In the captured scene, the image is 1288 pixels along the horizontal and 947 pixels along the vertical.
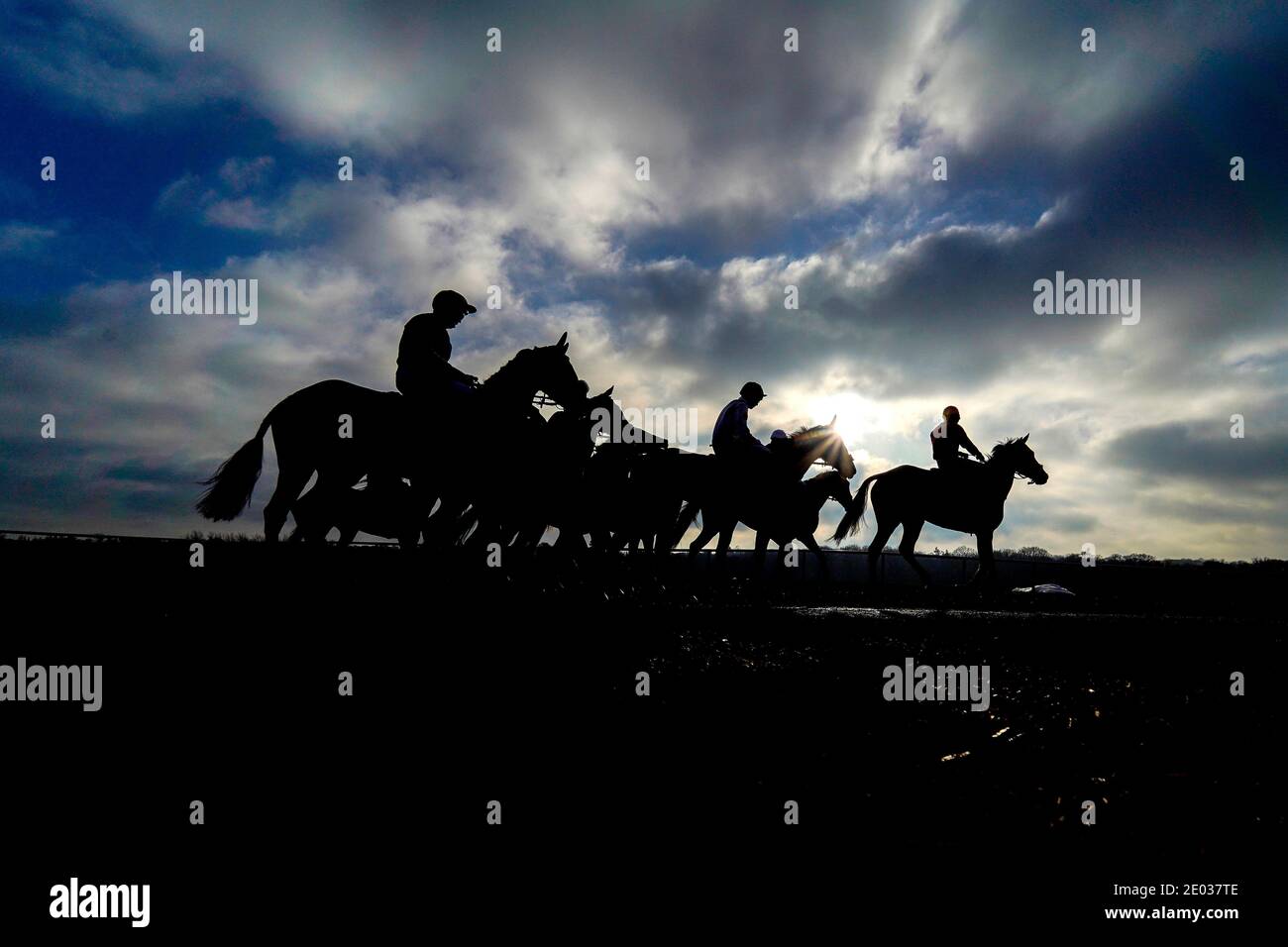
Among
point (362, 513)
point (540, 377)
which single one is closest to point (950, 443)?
point (540, 377)

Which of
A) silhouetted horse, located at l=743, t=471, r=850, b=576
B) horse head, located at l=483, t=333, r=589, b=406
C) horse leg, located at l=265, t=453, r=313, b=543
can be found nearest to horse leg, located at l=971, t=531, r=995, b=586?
silhouetted horse, located at l=743, t=471, r=850, b=576

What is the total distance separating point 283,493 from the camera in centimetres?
757

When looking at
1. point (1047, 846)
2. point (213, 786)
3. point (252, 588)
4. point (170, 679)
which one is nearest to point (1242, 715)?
point (1047, 846)

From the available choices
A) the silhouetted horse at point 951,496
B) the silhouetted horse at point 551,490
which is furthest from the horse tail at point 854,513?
the silhouetted horse at point 551,490

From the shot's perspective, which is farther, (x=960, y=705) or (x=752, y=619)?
(x=752, y=619)

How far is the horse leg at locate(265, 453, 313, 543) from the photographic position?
7.54m

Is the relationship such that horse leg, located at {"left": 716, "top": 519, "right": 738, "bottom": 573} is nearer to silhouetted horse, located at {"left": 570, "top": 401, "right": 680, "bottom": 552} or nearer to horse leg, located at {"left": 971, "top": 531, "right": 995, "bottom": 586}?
silhouetted horse, located at {"left": 570, "top": 401, "right": 680, "bottom": 552}

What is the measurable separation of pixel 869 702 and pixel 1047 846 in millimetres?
1376

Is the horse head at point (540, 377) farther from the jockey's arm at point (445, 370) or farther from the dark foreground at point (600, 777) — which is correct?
the dark foreground at point (600, 777)

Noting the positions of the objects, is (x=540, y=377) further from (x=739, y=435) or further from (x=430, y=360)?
(x=739, y=435)

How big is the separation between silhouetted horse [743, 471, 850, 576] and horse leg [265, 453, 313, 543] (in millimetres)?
7879

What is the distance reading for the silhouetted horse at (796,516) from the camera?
12.8 metres

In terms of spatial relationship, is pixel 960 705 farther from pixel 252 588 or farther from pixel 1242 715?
pixel 252 588
